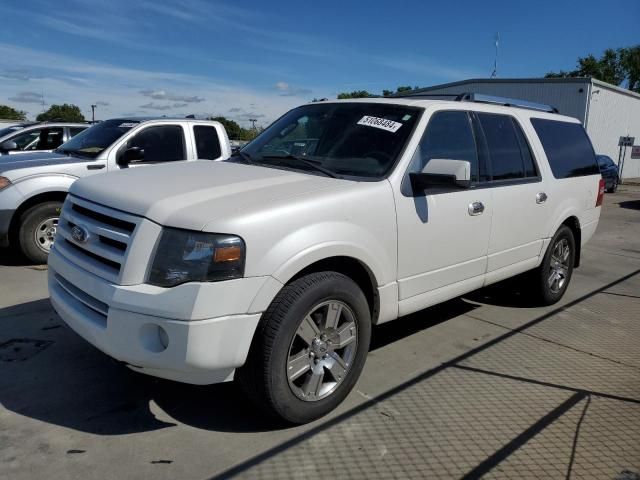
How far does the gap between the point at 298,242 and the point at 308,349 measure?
0.64 meters

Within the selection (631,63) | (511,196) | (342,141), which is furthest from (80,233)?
(631,63)

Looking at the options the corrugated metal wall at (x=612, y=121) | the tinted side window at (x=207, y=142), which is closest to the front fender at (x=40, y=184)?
the tinted side window at (x=207, y=142)

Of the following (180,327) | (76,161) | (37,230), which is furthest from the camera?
(76,161)

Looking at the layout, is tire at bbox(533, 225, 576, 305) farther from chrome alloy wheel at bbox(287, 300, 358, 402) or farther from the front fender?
the front fender

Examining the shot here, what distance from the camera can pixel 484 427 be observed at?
3178 mm

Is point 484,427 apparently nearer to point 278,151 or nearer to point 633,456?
point 633,456

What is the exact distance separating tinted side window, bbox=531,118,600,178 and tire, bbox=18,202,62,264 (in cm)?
547

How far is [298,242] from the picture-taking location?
9.37 ft

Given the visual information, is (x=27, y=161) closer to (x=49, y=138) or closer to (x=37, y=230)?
(x=37, y=230)

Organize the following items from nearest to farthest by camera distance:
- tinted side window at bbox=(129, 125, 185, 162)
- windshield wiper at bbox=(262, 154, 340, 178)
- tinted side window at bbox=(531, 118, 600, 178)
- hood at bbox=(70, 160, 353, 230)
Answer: hood at bbox=(70, 160, 353, 230) → windshield wiper at bbox=(262, 154, 340, 178) → tinted side window at bbox=(531, 118, 600, 178) → tinted side window at bbox=(129, 125, 185, 162)

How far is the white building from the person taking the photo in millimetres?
26406

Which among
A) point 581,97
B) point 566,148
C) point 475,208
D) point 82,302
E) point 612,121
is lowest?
point 82,302

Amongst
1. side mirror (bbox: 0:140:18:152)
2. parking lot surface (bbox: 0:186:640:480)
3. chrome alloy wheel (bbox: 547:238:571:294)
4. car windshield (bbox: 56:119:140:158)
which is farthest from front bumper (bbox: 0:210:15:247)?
chrome alloy wheel (bbox: 547:238:571:294)

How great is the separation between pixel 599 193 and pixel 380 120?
3.52 meters
